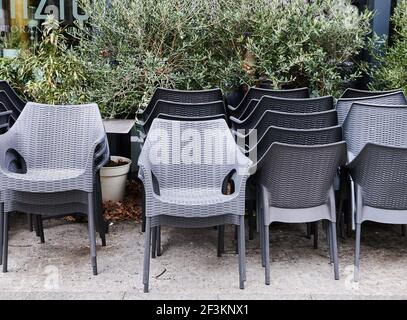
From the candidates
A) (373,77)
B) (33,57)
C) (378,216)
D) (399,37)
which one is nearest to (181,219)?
(378,216)

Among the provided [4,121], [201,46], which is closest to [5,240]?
[4,121]

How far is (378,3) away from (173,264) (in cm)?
371

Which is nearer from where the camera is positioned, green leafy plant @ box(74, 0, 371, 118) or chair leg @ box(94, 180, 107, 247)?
chair leg @ box(94, 180, 107, 247)

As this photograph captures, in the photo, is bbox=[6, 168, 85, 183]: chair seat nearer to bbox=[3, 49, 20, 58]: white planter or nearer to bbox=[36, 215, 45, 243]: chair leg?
bbox=[36, 215, 45, 243]: chair leg

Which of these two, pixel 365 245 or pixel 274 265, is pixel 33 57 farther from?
pixel 365 245

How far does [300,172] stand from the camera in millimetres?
3455

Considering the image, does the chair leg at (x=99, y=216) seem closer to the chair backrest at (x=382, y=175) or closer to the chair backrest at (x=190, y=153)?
the chair backrest at (x=190, y=153)

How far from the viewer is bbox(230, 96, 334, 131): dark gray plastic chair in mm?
4246

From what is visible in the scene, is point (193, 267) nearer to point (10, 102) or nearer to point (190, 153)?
point (190, 153)

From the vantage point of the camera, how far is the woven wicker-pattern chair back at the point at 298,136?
3592mm

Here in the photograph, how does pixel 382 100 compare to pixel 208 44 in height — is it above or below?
below

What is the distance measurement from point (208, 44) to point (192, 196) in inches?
82.7

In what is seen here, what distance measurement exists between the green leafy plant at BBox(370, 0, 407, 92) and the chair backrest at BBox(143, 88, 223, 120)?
1.77m

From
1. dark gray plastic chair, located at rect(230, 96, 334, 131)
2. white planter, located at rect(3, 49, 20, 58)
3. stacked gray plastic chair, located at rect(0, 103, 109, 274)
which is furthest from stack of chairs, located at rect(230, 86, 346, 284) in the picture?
white planter, located at rect(3, 49, 20, 58)
